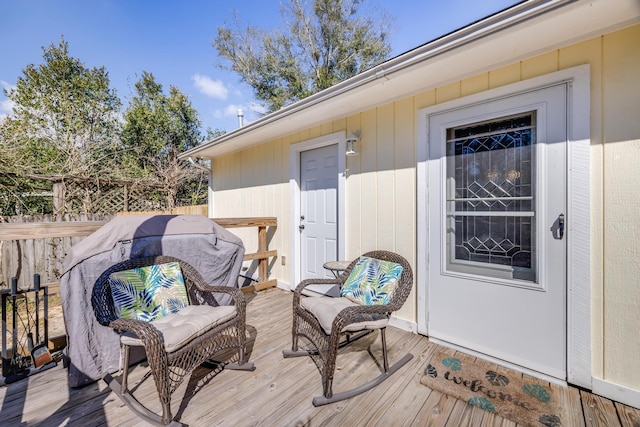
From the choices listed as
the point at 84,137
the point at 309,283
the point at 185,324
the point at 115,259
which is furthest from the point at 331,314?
the point at 84,137

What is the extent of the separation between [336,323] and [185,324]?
101 cm

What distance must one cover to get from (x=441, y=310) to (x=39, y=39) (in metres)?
11.2

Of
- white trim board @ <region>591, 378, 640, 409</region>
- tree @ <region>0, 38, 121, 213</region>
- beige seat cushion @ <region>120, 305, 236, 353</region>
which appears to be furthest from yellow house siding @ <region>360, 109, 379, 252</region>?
tree @ <region>0, 38, 121, 213</region>

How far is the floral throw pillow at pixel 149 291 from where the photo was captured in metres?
1.99

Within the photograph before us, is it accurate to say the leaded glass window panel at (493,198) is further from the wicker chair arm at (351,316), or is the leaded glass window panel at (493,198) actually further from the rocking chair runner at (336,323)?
the wicker chair arm at (351,316)

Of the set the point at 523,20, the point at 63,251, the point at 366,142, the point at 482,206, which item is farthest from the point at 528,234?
the point at 63,251

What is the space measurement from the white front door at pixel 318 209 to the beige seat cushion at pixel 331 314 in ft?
4.29

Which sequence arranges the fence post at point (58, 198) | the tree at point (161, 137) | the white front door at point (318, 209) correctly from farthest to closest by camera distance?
the tree at point (161, 137), the fence post at point (58, 198), the white front door at point (318, 209)

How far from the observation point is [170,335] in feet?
5.49

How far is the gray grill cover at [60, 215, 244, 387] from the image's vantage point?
1937 millimetres

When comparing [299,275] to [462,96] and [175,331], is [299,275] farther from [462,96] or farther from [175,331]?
[462,96]

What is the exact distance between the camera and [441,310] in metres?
2.51

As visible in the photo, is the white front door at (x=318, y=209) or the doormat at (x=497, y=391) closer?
the doormat at (x=497, y=391)

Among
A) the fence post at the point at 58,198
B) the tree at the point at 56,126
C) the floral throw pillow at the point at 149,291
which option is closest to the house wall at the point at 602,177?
the floral throw pillow at the point at 149,291
